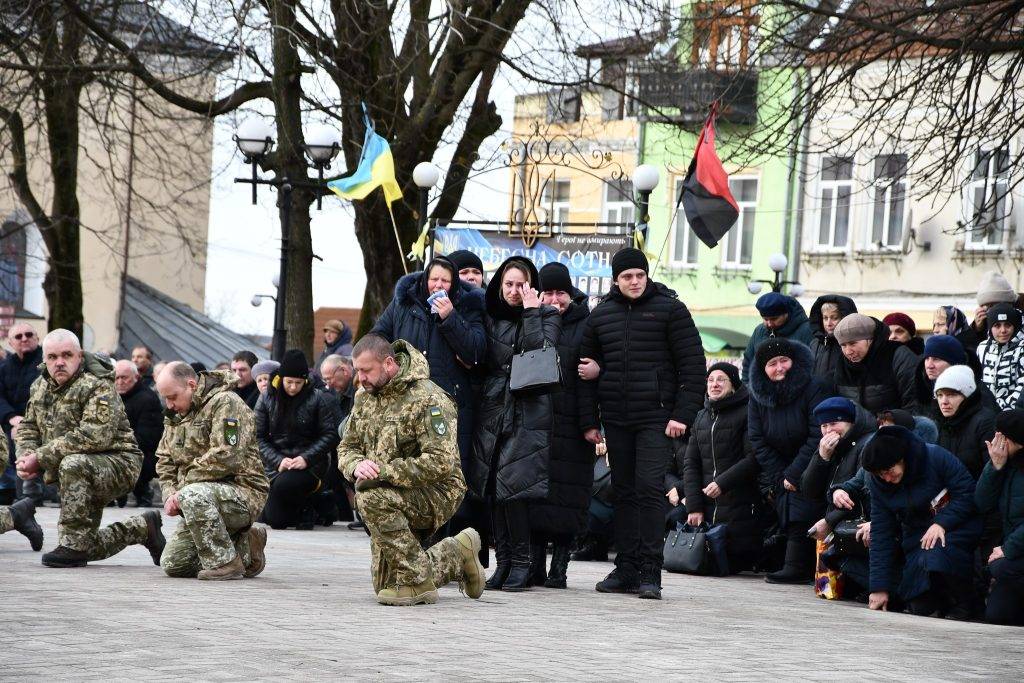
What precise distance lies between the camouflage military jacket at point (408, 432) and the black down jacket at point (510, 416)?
0.80 meters

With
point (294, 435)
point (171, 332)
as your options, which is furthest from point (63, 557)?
point (171, 332)

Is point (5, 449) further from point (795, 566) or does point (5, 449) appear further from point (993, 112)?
point (993, 112)

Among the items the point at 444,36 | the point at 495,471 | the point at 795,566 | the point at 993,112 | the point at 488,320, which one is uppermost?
the point at 444,36

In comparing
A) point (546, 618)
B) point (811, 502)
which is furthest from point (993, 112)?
point (546, 618)

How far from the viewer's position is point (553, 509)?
Answer: 1063cm

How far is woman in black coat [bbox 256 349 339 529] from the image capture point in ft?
53.6

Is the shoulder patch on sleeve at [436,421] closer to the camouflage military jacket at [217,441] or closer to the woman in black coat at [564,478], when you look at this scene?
the woman in black coat at [564,478]

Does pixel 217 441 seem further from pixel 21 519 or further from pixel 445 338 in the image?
pixel 21 519

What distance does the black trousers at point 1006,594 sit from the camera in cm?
1023

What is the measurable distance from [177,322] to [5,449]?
986 inches

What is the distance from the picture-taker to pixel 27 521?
41.0ft

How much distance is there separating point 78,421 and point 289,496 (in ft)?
16.9

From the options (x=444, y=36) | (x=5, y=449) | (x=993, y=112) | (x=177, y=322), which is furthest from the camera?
(x=177, y=322)

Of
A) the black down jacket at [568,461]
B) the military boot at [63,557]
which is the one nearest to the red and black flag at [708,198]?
the black down jacket at [568,461]
